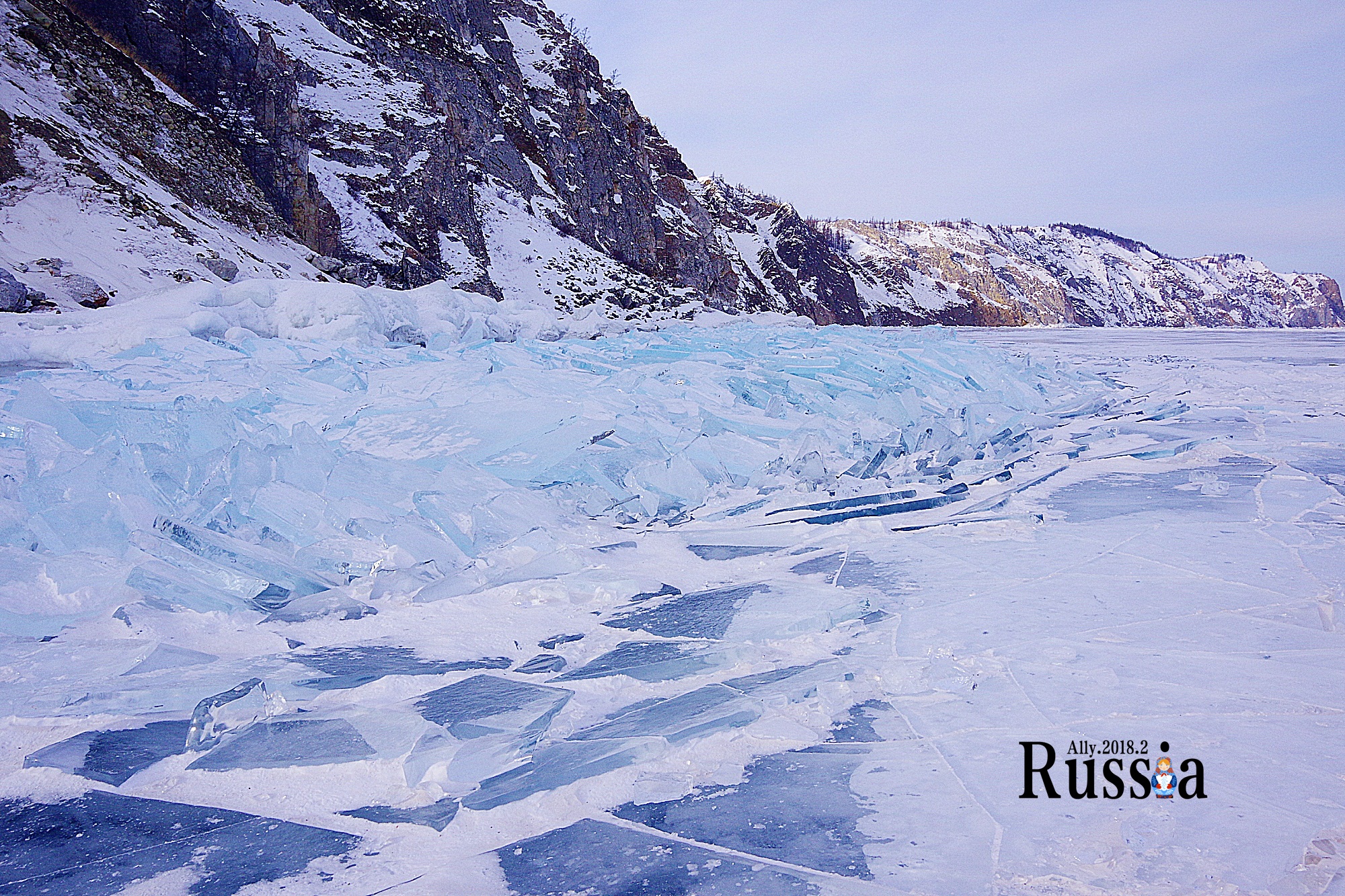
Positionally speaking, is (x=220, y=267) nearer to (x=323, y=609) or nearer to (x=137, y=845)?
(x=323, y=609)

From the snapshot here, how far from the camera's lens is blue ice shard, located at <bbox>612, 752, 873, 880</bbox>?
109cm

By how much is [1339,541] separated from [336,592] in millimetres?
3099

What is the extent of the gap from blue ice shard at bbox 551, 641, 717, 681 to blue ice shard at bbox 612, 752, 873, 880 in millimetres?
402

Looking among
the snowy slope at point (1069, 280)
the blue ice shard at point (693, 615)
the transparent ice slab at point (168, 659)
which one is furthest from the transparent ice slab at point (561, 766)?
the snowy slope at point (1069, 280)

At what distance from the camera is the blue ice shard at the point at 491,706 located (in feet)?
4.68

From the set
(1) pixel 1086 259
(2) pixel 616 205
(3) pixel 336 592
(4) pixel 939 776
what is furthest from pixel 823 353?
(1) pixel 1086 259

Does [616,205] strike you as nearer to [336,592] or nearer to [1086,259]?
[336,592]

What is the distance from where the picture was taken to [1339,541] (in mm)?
2488

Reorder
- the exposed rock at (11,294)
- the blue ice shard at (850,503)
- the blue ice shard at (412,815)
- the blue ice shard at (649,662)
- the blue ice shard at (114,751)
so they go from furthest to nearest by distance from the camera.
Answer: the exposed rock at (11,294) < the blue ice shard at (850,503) < the blue ice shard at (649,662) < the blue ice shard at (114,751) < the blue ice shard at (412,815)

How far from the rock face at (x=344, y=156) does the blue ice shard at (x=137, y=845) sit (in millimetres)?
12354

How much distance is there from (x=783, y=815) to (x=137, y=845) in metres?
0.94

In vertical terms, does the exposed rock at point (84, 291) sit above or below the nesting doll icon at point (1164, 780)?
above

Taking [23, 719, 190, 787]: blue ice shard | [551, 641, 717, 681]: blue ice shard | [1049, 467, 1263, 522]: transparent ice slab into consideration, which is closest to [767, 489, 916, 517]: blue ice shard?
[1049, 467, 1263, 522]: transparent ice slab

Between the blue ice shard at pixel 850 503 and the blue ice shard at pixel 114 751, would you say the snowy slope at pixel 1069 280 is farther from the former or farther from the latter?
the blue ice shard at pixel 114 751
